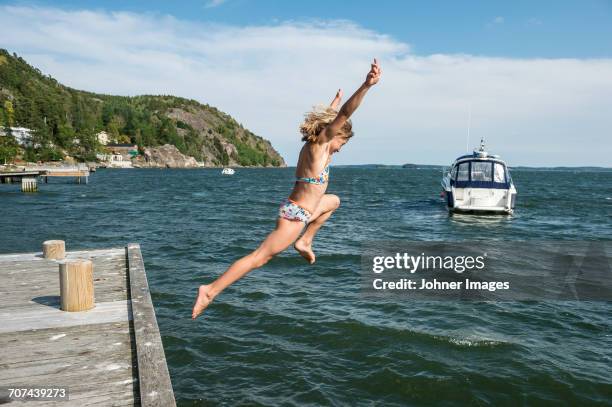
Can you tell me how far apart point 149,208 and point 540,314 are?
3283 cm

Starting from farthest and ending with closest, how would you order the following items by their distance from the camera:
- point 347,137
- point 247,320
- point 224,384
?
point 247,320 < point 224,384 < point 347,137

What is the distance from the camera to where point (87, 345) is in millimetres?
6430

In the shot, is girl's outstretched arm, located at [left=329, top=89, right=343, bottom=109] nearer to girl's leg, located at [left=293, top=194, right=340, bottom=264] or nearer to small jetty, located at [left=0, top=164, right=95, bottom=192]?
girl's leg, located at [left=293, top=194, right=340, bottom=264]

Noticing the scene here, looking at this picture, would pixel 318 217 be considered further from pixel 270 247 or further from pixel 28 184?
pixel 28 184

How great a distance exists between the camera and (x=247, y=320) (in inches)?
454

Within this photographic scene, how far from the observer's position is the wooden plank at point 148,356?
5031 millimetres

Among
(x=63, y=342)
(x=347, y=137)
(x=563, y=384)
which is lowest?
(x=563, y=384)

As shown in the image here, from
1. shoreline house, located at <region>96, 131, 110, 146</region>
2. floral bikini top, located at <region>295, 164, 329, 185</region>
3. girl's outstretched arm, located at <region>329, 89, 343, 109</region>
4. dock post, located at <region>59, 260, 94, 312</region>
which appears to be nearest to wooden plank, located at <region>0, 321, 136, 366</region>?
dock post, located at <region>59, 260, 94, 312</region>

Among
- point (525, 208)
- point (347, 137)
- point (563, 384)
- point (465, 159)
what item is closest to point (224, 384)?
point (347, 137)

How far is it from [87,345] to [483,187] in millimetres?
31086

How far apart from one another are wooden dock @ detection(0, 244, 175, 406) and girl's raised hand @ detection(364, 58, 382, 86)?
3.98m

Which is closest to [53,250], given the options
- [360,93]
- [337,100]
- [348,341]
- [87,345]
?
[87,345]

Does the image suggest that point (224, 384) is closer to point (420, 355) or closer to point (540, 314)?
point (420, 355)

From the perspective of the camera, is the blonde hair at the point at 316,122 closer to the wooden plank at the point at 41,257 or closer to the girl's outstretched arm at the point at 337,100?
the girl's outstretched arm at the point at 337,100
